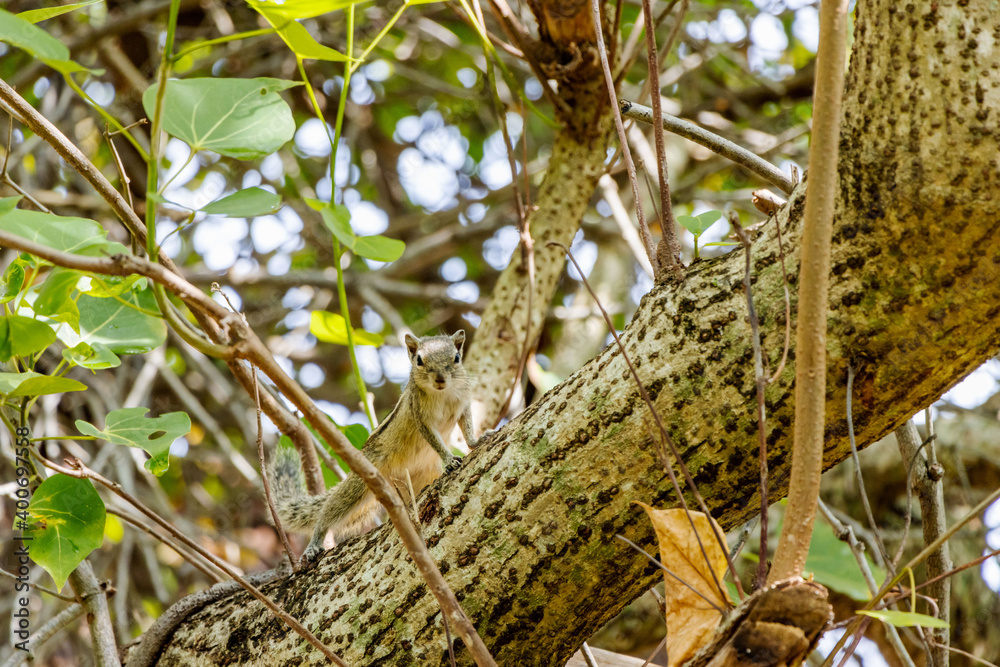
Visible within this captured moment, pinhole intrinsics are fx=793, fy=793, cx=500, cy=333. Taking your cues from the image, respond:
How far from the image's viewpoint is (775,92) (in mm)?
4457

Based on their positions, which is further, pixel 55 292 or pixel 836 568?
pixel 836 568

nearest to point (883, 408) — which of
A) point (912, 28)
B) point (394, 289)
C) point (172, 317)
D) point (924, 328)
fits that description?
point (924, 328)

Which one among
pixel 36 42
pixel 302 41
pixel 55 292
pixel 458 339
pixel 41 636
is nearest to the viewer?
pixel 36 42

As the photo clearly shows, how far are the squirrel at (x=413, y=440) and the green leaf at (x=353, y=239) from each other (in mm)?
1047

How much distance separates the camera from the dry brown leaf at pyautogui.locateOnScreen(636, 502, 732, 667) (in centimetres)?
111

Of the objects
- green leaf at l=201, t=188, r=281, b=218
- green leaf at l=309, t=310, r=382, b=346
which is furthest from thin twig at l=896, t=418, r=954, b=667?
green leaf at l=309, t=310, r=382, b=346

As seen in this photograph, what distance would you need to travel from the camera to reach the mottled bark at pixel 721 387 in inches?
42.9

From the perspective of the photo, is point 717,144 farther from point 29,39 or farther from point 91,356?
point 91,356

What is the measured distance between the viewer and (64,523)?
4.97 feet

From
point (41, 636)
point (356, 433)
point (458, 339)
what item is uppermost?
point (458, 339)

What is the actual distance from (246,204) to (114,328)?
64 centimetres

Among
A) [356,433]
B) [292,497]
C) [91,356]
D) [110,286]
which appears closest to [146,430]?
[91,356]

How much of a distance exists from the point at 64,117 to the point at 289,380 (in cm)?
383

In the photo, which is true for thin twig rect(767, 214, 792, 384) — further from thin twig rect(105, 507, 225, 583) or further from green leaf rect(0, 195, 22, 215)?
thin twig rect(105, 507, 225, 583)
